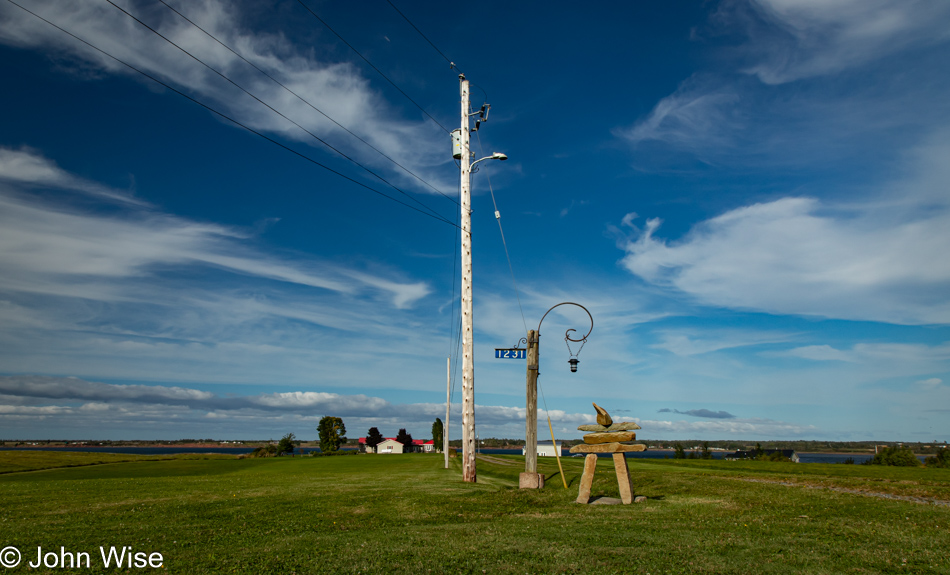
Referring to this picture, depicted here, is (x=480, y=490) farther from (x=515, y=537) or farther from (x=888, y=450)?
(x=888, y=450)

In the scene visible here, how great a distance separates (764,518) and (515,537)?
599cm

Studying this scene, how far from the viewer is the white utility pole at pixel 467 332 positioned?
63.8ft

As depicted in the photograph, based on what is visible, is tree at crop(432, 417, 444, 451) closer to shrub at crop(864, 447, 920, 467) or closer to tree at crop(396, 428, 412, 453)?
tree at crop(396, 428, 412, 453)

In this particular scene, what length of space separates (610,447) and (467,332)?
773 cm

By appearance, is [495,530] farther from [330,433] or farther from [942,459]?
[330,433]

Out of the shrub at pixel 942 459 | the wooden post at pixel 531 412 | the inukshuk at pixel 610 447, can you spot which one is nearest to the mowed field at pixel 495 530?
the inukshuk at pixel 610 447

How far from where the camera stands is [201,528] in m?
10.6

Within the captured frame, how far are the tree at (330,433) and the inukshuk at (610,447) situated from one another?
88.6 m

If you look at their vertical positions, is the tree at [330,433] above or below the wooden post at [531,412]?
below

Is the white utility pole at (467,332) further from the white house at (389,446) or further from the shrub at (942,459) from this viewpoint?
the white house at (389,446)

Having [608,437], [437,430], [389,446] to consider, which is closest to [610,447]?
[608,437]

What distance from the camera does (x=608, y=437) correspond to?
46.4 feet

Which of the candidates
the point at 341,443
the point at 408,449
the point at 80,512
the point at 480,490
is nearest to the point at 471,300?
the point at 480,490

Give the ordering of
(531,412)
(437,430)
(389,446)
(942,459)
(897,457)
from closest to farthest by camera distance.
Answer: (531,412) < (942,459) < (897,457) < (437,430) < (389,446)
